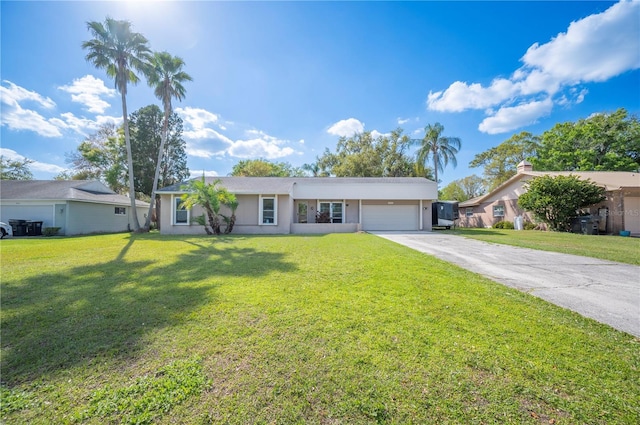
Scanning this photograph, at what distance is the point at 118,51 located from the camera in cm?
1479

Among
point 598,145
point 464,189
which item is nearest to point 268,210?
point 598,145

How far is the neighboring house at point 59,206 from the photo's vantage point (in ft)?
48.3

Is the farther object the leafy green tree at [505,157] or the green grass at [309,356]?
the leafy green tree at [505,157]

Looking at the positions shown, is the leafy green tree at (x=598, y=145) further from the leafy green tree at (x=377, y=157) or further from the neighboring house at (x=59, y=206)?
the neighboring house at (x=59, y=206)

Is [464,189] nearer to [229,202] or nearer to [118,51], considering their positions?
[229,202]

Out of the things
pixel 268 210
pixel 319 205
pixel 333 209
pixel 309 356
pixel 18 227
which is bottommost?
pixel 309 356

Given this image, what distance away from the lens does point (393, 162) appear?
28.7m

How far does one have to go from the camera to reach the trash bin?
1379cm

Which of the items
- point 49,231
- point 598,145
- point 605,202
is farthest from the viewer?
point 598,145

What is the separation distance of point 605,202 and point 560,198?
2.80m

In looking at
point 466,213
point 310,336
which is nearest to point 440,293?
point 310,336

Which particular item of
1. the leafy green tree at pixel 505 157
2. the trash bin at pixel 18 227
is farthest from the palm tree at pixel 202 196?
the leafy green tree at pixel 505 157

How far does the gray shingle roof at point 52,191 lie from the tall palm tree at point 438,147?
92.6ft

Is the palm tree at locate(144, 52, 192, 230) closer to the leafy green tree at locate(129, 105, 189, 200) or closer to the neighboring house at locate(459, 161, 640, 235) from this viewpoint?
the leafy green tree at locate(129, 105, 189, 200)
